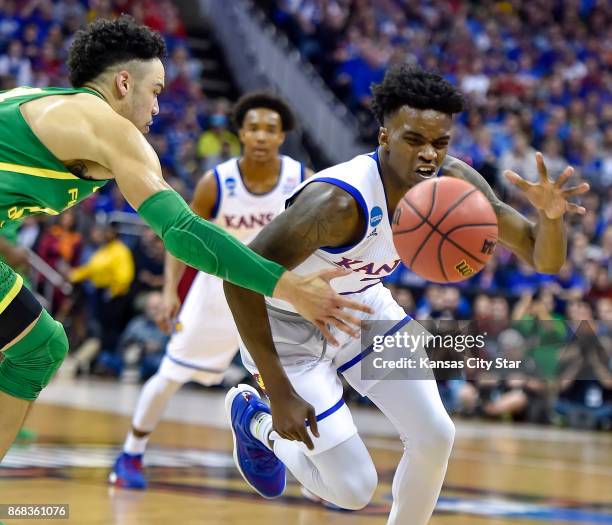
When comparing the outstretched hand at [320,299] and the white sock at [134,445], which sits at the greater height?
the outstretched hand at [320,299]

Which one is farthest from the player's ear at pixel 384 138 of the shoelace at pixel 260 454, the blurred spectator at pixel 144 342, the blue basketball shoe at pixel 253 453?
the blurred spectator at pixel 144 342

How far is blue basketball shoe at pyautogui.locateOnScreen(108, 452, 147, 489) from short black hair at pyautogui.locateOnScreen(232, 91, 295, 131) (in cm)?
238

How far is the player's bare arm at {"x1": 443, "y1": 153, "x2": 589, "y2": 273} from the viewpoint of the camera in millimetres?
4512

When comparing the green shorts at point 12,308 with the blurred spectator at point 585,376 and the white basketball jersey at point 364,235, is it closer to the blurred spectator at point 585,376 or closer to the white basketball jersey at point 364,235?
the white basketball jersey at point 364,235

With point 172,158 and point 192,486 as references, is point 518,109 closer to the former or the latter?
point 172,158

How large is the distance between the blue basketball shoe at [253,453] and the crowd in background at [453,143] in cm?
594

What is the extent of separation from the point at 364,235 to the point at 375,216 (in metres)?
0.09

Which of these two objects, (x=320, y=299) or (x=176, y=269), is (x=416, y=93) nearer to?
(x=320, y=299)

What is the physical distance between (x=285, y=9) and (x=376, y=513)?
50.2 ft

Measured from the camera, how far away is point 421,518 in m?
4.36

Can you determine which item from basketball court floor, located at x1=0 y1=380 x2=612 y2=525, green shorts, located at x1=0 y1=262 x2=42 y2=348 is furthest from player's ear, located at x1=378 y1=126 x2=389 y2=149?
basketball court floor, located at x1=0 y1=380 x2=612 y2=525

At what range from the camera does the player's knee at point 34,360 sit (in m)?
4.21

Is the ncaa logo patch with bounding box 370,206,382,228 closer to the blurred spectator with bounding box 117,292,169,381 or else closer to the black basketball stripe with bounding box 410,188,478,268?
the black basketball stripe with bounding box 410,188,478,268

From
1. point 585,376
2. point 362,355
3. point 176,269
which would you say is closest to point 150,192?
point 362,355
